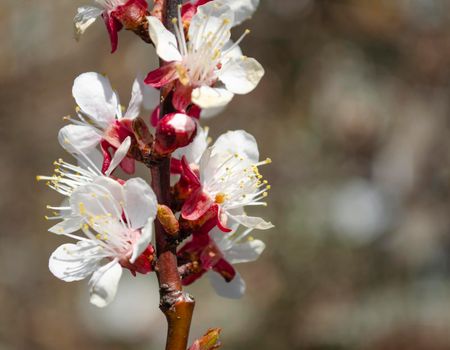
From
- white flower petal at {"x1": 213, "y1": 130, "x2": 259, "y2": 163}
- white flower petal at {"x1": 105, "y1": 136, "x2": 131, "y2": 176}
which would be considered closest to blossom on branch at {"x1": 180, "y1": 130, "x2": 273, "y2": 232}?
white flower petal at {"x1": 213, "y1": 130, "x2": 259, "y2": 163}

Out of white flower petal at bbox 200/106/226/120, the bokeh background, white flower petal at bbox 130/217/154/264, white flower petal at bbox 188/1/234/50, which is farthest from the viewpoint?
the bokeh background

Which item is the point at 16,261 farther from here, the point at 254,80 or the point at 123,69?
the point at 254,80

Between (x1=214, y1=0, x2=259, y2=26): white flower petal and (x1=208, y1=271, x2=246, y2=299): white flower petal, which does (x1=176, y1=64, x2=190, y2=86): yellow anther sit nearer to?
(x1=214, y1=0, x2=259, y2=26): white flower petal

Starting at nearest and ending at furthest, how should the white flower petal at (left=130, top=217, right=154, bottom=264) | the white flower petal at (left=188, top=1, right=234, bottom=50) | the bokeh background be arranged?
the white flower petal at (left=130, top=217, right=154, bottom=264), the white flower petal at (left=188, top=1, right=234, bottom=50), the bokeh background

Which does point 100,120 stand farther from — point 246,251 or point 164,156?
point 246,251

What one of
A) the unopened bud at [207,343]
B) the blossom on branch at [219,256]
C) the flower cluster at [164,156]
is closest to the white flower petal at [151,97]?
the flower cluster at [164,156]

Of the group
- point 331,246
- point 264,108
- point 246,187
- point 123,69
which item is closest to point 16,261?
point 123,69

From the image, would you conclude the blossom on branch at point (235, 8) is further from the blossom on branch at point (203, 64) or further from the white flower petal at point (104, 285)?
the white flower petal at point (104, 285)

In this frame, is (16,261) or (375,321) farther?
(16,261)
